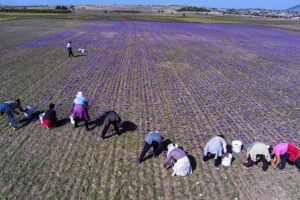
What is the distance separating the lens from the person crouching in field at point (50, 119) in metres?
12.2

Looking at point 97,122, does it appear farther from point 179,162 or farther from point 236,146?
point 236,146

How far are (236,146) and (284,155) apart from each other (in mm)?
1794

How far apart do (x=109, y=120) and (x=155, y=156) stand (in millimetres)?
2265

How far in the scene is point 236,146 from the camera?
36.0ft

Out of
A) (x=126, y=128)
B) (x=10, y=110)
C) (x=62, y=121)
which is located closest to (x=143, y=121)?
(x=126, y=128)

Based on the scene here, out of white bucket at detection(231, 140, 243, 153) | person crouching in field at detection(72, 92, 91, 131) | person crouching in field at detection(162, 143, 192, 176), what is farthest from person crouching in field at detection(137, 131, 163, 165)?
person crouching in field at detection(72, 92, 91, 131)

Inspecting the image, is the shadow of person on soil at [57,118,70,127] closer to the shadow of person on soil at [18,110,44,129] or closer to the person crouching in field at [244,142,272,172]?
the shadow of person on soil at [18,110,44,129]

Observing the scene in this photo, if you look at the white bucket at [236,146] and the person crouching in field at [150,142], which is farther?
the white bucket at [236,146]

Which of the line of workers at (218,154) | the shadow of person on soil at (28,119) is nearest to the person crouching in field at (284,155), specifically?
the line of workers at (218,154)

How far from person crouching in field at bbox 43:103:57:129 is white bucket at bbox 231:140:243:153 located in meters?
7.69

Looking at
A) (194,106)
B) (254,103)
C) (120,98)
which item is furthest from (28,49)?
(254,103)

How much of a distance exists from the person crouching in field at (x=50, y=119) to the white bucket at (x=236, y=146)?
25.2 ft

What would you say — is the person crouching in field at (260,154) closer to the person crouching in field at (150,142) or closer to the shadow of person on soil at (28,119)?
the person crouching in field at (150,142)

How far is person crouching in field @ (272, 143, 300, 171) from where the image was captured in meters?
9.70
